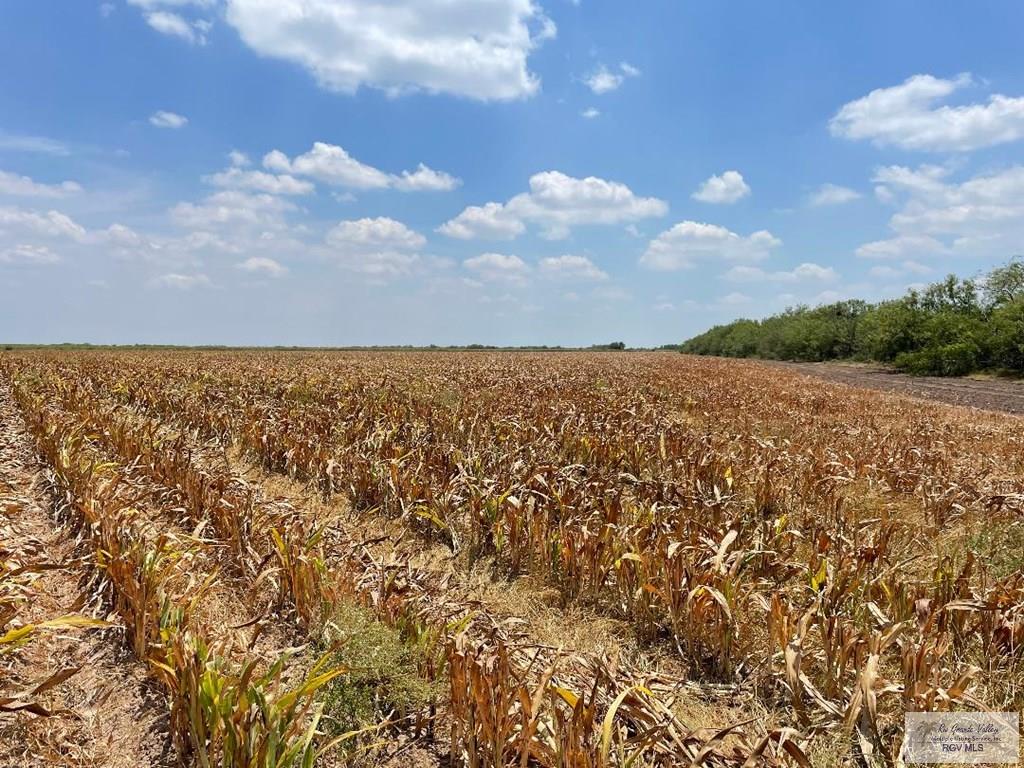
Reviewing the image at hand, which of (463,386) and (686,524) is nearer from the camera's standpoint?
(686,524)

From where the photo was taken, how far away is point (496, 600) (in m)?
4.64

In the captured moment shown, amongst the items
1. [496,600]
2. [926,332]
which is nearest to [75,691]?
[496,600]

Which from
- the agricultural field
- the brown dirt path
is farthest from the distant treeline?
the brown dirt path

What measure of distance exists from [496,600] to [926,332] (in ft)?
177

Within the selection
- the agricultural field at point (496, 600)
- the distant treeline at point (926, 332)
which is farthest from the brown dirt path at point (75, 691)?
the distant treeline at point (926, 332)

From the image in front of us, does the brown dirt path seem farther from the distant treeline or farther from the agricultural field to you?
the distant treeline

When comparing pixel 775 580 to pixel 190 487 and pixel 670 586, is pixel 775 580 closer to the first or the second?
pixel 670 586

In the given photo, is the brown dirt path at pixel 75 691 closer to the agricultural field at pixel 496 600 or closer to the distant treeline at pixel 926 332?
the agricultural field at pixel 496 600

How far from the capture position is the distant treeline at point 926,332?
36.3 meters

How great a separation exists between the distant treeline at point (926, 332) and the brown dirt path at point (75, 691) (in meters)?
44.4

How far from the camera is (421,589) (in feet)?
13.9

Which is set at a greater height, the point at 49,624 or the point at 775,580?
the point at 49,624

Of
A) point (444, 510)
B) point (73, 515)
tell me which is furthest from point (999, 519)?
point (73, 515)

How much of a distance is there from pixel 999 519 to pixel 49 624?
7975 millimetres
